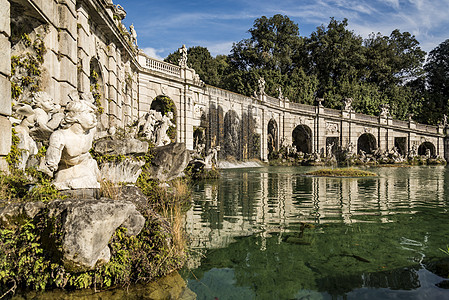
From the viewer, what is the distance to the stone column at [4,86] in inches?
263

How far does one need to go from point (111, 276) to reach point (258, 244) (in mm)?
2510

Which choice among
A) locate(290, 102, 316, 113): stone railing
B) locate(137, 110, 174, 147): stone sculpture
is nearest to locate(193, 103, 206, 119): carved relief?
locate(137, 110, 174, 147): stone sculpture

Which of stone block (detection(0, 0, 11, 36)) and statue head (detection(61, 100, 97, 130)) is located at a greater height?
stone block (detection(0, 0, 11, 36))

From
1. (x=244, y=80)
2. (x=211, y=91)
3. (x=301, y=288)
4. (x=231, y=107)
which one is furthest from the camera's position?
(x=244, y=80)

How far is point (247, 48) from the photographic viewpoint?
44219mm

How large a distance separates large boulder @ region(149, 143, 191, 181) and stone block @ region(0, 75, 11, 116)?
3946 millimetres

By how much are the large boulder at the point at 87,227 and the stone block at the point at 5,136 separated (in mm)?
3942

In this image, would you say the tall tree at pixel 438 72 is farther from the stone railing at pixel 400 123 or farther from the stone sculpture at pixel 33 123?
the stone sculpture at pixel 33 123

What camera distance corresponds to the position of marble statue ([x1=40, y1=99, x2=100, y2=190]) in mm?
4617

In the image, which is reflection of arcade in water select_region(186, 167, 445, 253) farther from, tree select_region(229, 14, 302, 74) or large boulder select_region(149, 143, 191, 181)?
tree select_region(229, 14, 302, 74)

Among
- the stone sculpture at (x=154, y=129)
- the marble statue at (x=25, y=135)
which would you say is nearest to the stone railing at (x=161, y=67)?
the stone sculpture at (x=154, y=129)

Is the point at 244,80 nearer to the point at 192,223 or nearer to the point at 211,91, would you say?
the point at 211,91

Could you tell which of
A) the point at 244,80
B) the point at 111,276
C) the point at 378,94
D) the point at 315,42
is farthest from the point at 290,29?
the point at 111,276

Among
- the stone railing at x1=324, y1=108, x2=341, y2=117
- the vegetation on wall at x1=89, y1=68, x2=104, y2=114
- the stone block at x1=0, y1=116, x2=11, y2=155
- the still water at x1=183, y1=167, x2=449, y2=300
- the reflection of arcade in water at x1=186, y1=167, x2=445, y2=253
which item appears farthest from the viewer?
the stone railing at x1=324, y1=108, x2=341, y2=117
